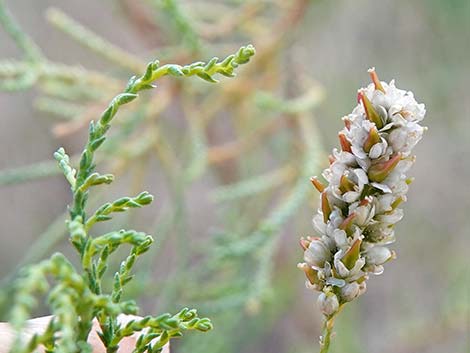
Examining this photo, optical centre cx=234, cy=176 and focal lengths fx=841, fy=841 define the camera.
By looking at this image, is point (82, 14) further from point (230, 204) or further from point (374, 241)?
point (374, 241)

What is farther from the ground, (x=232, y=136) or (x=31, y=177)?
(x=232, y=136)

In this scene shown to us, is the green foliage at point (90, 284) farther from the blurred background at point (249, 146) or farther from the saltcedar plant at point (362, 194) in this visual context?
the blurred background at point (249, 146)

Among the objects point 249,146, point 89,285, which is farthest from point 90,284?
point 249,146

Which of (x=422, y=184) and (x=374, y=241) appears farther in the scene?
(x=422, y=184)

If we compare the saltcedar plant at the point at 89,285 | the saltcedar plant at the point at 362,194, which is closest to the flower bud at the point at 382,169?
the saltcedar plant at the point at 362,194

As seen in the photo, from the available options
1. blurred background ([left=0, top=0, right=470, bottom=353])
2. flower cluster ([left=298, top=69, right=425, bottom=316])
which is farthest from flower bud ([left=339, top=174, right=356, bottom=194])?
blurred background ([left=0, top=0, right=470, bottom=353])

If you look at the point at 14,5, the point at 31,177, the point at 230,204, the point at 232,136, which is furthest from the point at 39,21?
the point at 31,177
